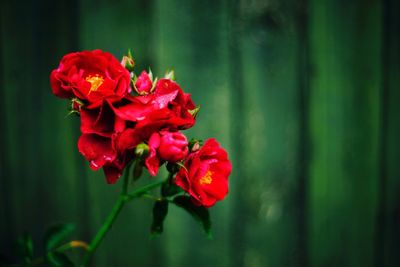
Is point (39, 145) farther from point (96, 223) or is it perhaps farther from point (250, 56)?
point (250, 56)

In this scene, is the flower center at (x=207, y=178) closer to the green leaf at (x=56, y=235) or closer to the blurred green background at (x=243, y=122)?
the green leaf at (x=56, y=235)

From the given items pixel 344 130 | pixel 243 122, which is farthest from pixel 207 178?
pixel 344 130

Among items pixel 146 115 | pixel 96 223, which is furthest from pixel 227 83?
pixel 146 115

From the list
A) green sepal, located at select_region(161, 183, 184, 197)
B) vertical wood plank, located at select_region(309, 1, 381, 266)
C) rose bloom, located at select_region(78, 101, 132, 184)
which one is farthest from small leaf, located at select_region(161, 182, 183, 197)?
vertical wood plank, located at select_region(309, 1, 381, 266)

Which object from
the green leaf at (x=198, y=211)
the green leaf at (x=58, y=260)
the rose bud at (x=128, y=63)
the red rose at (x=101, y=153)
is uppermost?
the rose bud at (x=128, y=63)

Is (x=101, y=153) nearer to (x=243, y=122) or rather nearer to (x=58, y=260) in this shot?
(x=58, y=260)

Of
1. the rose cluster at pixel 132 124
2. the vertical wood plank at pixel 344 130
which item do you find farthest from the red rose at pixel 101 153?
the vertical wood plank at pixel 344 130
